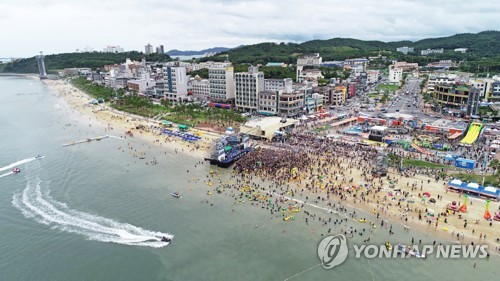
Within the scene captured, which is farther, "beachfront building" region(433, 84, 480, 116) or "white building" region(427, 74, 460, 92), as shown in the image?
"white building" region(427, 74, 460, 92)

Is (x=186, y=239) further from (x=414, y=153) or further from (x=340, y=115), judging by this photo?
(x=340, y=115)

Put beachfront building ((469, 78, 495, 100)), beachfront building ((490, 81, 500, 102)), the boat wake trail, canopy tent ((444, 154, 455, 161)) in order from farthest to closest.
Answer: beachfront building ((469, 78, 495, 100))
beachfront building ((490, 81, 500, 102))
canopy tent ((444, 154, 455, 161))
the boat wake trail

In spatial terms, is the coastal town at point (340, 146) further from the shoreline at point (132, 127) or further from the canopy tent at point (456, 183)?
the shoreline at point (132, 127)

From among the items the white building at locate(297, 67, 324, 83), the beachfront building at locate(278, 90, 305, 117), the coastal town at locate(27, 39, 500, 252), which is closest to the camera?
the coastal town at locate(27, 39, 500, 252)

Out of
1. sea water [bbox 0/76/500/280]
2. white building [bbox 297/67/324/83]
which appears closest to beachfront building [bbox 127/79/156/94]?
white building [bbox 297/67/324/83]

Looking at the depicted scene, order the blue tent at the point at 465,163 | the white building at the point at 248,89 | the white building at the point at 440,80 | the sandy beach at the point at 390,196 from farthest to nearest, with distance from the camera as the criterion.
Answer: the white building at the point at 440,80 → the white building at the point at 248,89 → the blue tent at the point at 465,163 → the sandy beach at the point at 390,196

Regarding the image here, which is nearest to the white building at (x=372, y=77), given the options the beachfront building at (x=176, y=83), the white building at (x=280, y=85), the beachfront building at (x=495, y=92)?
the beachfront building at (x=495, y=92)

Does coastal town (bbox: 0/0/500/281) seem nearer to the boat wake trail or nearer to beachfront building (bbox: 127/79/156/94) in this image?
the boat wake trail
